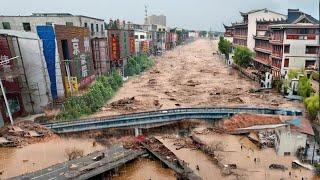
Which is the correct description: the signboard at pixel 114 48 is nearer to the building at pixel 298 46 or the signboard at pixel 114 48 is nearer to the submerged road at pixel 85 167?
the building at pixel 298 46

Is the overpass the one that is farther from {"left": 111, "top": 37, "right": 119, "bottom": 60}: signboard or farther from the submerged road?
{"left": 111, "top": 37, "right": 119, "bottom": 60}: signboard

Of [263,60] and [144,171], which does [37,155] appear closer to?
[144,171]

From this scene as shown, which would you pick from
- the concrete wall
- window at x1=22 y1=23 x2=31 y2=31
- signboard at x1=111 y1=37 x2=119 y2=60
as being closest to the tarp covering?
window at x1=22 y1=23 x2=31 y2=31

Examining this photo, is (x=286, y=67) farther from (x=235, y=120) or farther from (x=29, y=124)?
(x=29, y=124)

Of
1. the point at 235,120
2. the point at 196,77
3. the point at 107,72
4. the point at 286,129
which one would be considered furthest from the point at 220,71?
the point at 286,129

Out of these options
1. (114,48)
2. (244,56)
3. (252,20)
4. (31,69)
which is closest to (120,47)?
(114,48)

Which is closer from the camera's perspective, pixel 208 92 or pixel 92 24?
pixel 208 92
